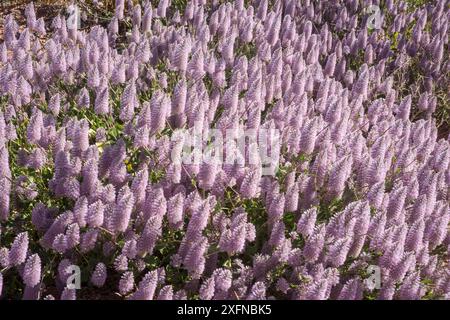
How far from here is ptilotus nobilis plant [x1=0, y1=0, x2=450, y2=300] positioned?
2.51 meters

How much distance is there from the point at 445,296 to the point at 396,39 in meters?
3.29

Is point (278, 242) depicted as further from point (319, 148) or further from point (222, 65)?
point (222, 65)

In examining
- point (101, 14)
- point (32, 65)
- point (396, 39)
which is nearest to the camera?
point (32, 65)

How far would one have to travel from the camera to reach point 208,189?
292 cm

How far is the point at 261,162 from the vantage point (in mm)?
2914

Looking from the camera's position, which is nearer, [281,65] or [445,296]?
[445,296]

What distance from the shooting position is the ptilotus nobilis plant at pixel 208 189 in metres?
2.51

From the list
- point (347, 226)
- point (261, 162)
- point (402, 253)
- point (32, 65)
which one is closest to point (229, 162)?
point (261, 162)

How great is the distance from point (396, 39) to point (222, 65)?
2.30 metres

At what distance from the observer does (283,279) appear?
2576 mm

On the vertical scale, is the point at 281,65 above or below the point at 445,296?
above

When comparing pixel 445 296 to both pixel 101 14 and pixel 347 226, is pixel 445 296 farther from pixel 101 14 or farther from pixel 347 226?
pixel 101 14
